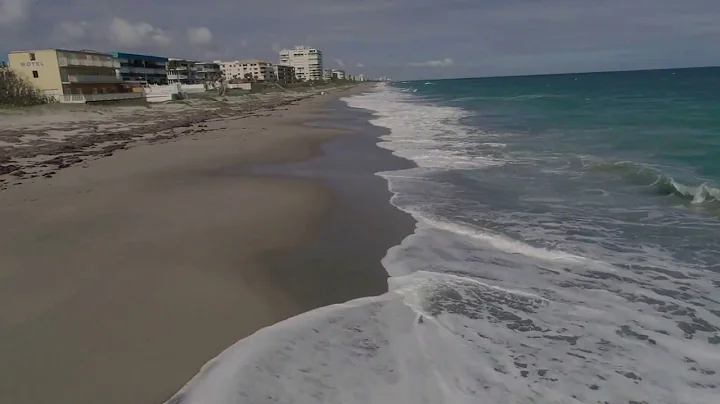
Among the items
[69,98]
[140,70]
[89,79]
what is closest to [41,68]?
[89,79]

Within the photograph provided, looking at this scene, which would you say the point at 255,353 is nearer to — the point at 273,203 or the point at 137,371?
the point at 137,371

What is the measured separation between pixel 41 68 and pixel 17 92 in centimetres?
666

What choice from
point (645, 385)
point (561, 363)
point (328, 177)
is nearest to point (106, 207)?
point (328, 177)

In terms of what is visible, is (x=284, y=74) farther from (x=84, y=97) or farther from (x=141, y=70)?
(x=84, y=97)

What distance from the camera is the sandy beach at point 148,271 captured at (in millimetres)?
4469

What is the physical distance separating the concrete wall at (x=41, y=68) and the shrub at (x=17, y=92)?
128 cm

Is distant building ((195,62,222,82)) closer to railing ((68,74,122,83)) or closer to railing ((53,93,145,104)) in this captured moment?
railing ((68,74,122,83))

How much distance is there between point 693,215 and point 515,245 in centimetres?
427

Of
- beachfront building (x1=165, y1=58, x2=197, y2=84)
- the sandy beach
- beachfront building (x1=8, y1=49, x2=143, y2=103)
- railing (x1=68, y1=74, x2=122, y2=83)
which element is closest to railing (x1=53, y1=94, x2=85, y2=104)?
beachfront building (x1=8, y1=49, x2=143, y2=103)

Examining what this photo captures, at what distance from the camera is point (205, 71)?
114500mm

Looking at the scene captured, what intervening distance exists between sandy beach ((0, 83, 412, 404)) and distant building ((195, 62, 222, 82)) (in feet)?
341

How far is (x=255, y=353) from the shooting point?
15.4ft

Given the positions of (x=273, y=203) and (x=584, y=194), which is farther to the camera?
(x=584, y=194)

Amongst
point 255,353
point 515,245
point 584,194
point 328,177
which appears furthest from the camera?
point 328,177
